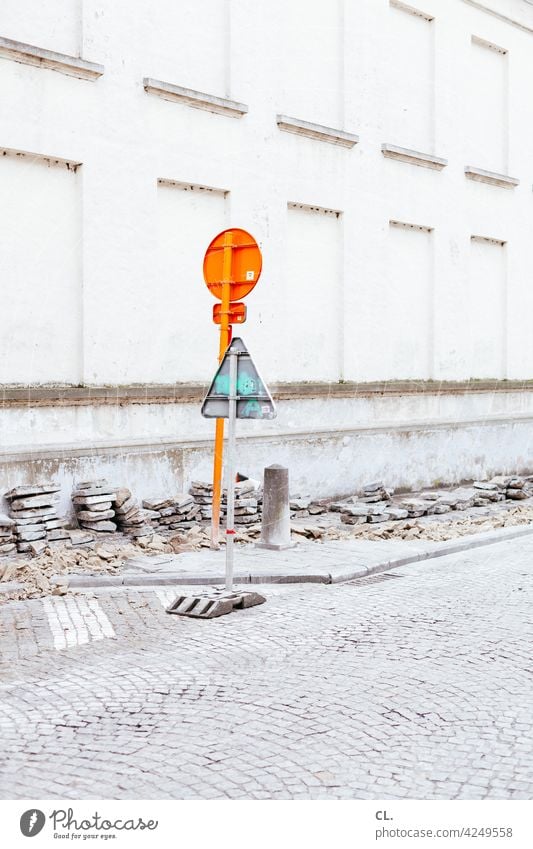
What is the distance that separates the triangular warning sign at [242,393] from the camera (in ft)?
26.0

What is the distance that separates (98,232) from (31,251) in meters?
0.96

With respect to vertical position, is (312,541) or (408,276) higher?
(408,276)

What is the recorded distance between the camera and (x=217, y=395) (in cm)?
818

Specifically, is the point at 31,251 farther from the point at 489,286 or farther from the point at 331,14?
the point at 489,286

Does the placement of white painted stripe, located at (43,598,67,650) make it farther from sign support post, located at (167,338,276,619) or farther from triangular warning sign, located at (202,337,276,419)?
triangular warning sign, located at (202,337,276,419)

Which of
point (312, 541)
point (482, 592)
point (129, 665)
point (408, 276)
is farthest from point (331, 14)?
point (129, 665)

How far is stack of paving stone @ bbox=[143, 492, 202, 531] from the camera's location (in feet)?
37.2

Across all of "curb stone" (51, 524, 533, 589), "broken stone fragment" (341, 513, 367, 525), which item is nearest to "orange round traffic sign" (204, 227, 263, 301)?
"curb stone" (51, 524, 533, 589)

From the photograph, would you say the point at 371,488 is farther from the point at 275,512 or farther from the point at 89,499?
the point at 89,499

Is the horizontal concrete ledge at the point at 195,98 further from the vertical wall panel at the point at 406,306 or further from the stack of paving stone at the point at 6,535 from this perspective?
the stack of paving stone at the point at 6,535

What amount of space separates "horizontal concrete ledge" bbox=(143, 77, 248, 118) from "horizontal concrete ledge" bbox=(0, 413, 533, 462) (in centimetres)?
427

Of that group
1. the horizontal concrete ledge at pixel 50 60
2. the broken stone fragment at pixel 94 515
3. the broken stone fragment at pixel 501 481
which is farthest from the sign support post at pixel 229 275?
the broken stone fragment at pixel 501 481

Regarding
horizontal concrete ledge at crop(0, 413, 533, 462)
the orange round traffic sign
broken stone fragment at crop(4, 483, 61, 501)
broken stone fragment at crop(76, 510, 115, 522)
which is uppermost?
the orange round traffic sign

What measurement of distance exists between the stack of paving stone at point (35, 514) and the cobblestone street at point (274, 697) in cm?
226
